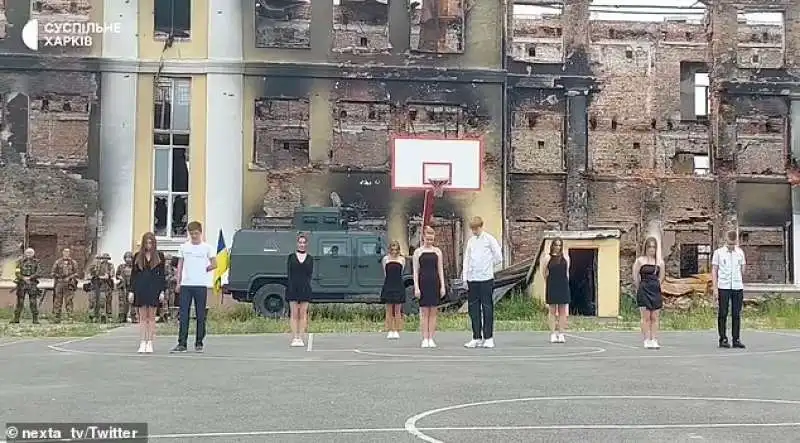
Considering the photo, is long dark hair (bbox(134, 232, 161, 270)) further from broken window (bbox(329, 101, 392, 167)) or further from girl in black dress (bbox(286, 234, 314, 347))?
broken window (bbox(329, 101, 392, 167))

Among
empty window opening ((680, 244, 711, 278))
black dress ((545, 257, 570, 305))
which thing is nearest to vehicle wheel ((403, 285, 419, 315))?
black dress ((545, 257, 570, 305))

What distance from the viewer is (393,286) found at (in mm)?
18344

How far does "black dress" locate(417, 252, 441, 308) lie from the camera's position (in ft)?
50.4

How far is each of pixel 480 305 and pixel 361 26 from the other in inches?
751

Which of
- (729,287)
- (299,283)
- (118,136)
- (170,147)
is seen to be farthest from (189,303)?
(118,136)

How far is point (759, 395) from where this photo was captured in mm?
9383

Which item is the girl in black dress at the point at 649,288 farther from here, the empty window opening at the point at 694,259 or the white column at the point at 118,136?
the empty window opening at the point at 694,259

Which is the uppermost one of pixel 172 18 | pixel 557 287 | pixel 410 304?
pixel 172 18

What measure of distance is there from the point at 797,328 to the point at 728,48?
612 inches

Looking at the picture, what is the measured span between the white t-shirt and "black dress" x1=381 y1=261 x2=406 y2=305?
4.74 meters

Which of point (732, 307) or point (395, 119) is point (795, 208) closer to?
point (395, 119)

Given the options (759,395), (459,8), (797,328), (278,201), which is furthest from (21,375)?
(459,8)

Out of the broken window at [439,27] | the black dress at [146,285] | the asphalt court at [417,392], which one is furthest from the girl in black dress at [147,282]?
the broken window at [439,27]

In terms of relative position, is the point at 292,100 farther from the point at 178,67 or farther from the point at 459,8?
the point at 459,8
